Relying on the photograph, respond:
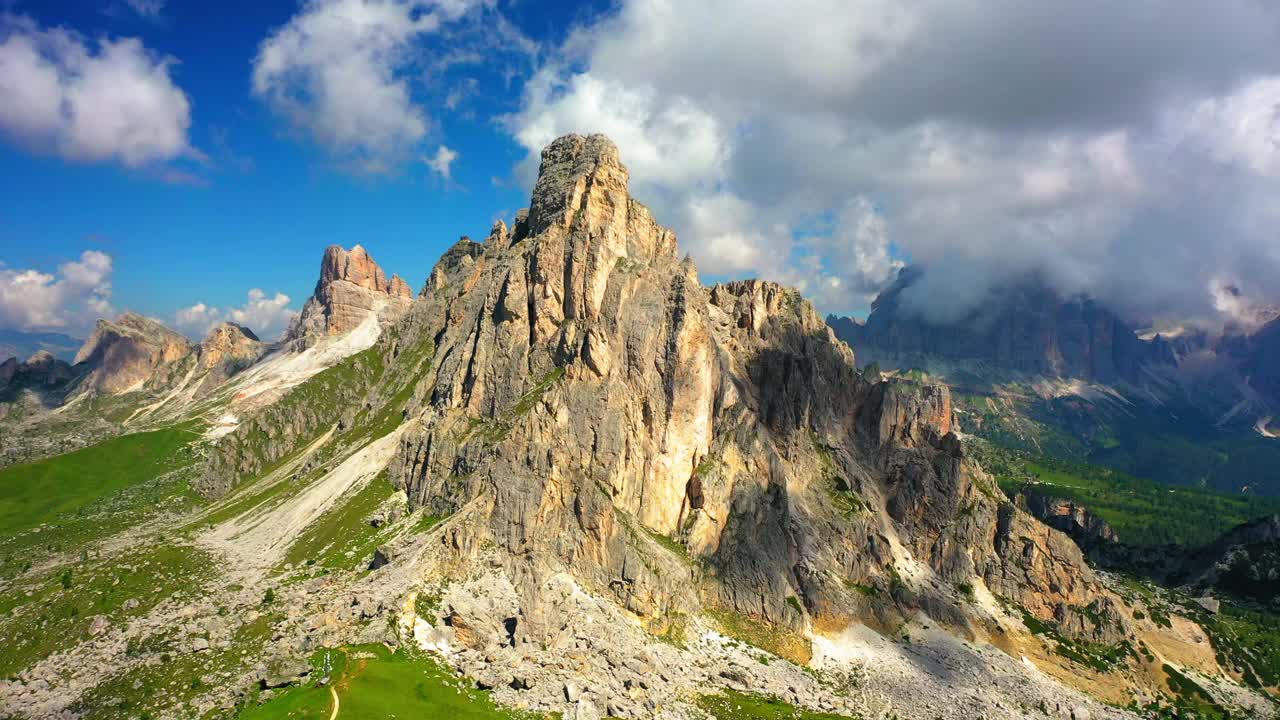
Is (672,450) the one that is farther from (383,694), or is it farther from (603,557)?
(383,694)

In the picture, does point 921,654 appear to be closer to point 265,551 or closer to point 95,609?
point 265,551

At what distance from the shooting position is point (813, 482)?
461 feet

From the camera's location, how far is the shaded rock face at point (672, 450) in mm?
108625

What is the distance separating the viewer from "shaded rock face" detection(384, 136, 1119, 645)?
10862 centimetres

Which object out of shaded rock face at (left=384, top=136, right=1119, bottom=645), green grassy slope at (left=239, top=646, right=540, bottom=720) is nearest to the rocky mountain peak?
shaded rock face at (left=384, top=136, right=1119, bottom=645)

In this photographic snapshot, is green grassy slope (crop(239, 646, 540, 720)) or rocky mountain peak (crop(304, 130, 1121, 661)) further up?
rocky mountain peak (crop(304, 130, 1121, 661))

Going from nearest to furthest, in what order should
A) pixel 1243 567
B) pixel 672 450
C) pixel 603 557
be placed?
pixel 603 557
pixel 672 450
pixel 1243 567

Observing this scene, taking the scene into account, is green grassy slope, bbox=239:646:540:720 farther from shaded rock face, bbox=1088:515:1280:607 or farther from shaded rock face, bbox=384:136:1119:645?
shaded rock face, bbox=1088:515:1280:607

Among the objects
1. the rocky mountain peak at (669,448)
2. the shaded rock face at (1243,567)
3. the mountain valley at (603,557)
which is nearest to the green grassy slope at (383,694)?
the mountain valley at (603,557)

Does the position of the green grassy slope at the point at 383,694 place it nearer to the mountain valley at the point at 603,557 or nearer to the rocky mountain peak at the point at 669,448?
the mountain valley at the point at 603,557

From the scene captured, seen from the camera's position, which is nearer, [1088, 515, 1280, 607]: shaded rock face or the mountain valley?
the mountain valley

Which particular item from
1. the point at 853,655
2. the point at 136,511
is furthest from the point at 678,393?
the point at 136,511

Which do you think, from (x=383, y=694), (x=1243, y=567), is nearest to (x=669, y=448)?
(x=383, y=694)

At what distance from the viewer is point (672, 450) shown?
127 m
